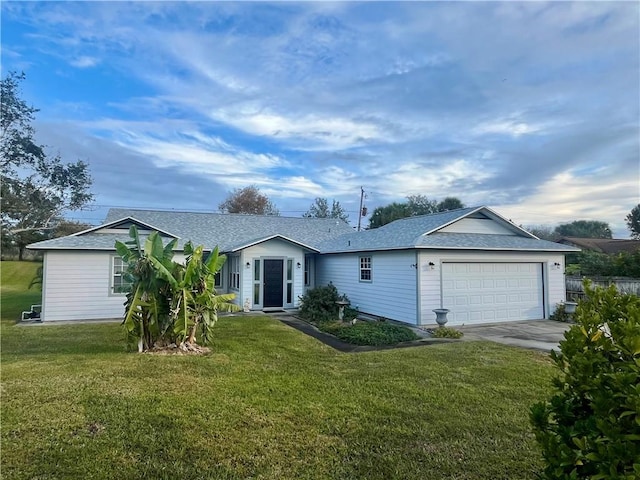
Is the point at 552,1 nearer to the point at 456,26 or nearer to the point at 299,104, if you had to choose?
the point at 456,26

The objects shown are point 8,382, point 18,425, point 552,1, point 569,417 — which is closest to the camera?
point 569,417

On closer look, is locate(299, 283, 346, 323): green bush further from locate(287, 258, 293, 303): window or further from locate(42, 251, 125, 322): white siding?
locate(42, 251, 125, 322): white siding

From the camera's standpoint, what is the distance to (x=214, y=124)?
724 inches

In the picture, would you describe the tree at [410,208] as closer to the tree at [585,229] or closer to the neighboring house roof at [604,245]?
the neighboring house roof at [604,245]

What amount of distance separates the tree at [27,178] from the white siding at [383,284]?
21.0 metres

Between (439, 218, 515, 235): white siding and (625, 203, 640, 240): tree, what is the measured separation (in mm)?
28037

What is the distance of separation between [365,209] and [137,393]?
36515 millimetres

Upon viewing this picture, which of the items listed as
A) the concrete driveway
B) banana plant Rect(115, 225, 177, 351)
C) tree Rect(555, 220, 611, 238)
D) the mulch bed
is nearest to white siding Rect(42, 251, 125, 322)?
Answer: banana plant Rect(115, 225, 177, 351)

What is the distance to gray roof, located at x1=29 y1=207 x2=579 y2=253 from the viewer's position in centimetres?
1372

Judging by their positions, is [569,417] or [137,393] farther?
[137,393]

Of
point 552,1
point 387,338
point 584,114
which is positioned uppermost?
point 552,1

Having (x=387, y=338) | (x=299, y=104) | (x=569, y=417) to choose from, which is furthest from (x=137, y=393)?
(x=299, y=104)

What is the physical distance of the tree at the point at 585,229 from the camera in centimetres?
5222

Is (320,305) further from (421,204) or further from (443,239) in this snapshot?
(421,204)
